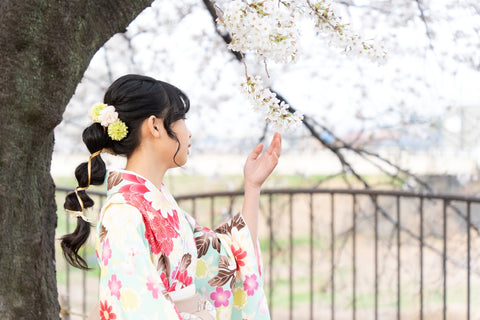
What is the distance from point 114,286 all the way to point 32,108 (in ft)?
1.92

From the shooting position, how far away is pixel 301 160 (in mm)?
7070

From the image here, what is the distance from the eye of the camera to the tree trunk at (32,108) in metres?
1.54

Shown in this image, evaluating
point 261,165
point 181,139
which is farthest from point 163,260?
point 261,165

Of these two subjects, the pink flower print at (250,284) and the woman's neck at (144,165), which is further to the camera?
the pink flower print at (250,284)

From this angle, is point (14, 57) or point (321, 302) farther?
point (321, 302)

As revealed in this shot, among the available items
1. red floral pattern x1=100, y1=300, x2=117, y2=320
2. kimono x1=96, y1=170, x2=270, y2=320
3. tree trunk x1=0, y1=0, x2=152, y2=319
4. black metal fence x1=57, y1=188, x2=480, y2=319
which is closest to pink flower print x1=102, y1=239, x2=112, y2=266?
kimono x1=96, y1=170, x2=270, y2=320

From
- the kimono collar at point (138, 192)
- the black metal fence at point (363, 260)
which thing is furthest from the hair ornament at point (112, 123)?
the black metal fence at point (363, 260)

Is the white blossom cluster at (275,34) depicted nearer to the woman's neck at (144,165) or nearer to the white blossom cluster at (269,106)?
the white blossom cluster at (269,106)

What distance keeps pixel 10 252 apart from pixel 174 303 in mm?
542

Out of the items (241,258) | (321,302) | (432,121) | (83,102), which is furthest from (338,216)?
(241,258)

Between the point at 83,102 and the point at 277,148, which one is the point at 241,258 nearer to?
the point at 277,148

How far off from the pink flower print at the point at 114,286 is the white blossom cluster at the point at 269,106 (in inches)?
24.1

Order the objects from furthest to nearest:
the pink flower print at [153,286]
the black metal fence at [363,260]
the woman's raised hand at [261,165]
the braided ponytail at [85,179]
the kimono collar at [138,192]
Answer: the black metal fence at [363,260] → the woman's raised hand at [261,165] → the braided ponytail at [85,179] → the kimono collar at [138,192] → the pink flower print at [153,286]

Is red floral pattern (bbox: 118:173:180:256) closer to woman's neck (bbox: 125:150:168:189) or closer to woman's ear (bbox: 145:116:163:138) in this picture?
woman's neck (bbox: 125:150:168:189)
